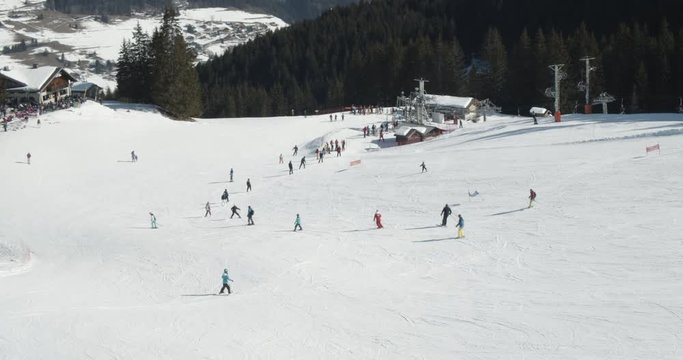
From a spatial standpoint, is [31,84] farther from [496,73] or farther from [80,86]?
[496,73]

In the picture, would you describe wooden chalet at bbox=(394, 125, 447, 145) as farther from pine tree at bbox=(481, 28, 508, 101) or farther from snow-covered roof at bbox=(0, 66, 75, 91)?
snow-covered roof at bbox=(0, 66, 75, 91)

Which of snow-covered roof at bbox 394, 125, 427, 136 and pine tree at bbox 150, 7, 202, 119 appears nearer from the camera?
snow-covered roof at bbox 394, 125, 427, 136

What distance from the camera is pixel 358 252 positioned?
28.0 m

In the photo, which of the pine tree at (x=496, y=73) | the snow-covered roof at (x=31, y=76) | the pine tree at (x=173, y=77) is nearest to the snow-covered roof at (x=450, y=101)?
the pine tree at (x=496, y=73)

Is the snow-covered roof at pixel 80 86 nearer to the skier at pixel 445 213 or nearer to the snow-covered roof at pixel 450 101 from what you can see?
the snow-covered roof at pixel 450 101

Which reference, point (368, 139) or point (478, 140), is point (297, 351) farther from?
point (368, 139)

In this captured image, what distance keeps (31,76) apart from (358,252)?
2182 inches

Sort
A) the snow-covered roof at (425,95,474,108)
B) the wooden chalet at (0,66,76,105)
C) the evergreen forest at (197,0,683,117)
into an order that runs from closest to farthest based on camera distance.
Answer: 1. the snow-covered roof at (425,95,474,108)
2. the wooden chalet at (0,66,76,105)
3. the evergreen forest at (197,0,683,117)

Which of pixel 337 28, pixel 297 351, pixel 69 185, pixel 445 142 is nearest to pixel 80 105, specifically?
pixel 69 185

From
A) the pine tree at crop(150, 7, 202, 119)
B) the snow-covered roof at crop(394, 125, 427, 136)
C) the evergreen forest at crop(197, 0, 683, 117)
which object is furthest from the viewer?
the evergreen forest at crop(197, 0, 683, 117)

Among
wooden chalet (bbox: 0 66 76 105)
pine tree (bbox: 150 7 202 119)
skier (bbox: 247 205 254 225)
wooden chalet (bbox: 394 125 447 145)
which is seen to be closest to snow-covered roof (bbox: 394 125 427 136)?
wooden chalet (bbox: 394 125 447 145)

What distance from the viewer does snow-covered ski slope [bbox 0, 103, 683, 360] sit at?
62.3 feet

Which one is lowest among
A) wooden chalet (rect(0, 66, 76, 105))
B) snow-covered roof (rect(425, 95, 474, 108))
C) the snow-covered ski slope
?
the snow-covered ski slope

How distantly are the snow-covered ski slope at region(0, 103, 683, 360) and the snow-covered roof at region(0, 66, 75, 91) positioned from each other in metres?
19.3
